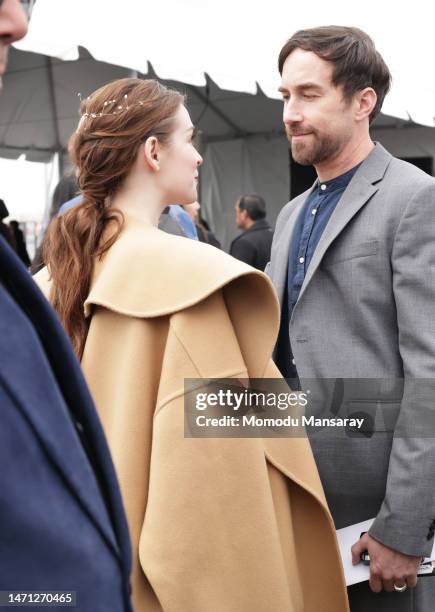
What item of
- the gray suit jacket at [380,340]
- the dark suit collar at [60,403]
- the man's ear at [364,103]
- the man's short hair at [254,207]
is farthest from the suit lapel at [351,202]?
the man's short hair at [254,207]

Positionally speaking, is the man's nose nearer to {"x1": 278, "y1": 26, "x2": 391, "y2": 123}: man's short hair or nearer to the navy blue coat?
the navy blue coat

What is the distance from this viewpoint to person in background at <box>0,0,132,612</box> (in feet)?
2.18

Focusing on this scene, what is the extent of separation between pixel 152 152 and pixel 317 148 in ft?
1.69

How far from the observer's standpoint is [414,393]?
5.87 ft

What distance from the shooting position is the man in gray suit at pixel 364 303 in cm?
176

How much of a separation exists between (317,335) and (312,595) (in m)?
0.60

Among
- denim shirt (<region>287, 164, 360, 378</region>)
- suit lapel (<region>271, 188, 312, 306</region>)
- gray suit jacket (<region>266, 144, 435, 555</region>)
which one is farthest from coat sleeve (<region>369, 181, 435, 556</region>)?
suit lapel (<region>271, 188, 312, 306</region>)

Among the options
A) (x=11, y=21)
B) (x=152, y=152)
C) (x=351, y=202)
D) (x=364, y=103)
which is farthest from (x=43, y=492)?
(x=364, y=103)

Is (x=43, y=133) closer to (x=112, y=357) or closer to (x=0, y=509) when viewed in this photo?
(x=112, y=357)

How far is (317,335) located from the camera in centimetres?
190

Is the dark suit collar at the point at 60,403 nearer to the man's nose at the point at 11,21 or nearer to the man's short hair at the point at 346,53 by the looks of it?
the man's nose at the point at 11,21

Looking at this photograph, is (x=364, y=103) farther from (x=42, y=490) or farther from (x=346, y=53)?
→ (x=42, y=490)

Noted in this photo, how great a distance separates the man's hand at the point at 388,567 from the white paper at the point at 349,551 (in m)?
0.03

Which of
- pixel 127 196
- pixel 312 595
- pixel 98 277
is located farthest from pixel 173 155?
pixel 312 595
